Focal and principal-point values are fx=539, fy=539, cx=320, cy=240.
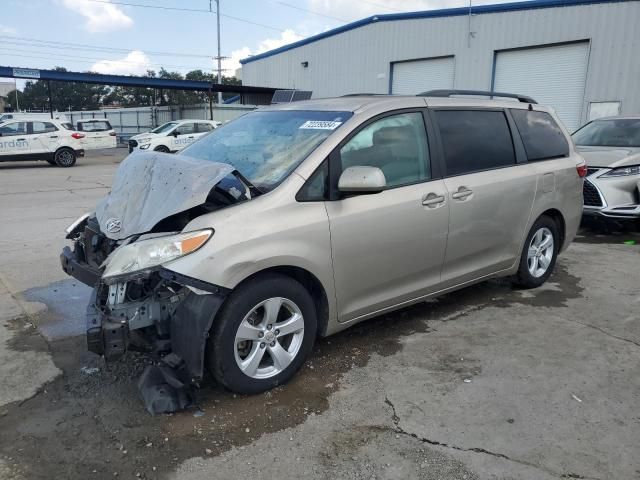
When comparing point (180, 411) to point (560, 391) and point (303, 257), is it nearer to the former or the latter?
point (303, 257)

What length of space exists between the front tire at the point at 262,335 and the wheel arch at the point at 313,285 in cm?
5

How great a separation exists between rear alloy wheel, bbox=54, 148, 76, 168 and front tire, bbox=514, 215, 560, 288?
1833 centimetres

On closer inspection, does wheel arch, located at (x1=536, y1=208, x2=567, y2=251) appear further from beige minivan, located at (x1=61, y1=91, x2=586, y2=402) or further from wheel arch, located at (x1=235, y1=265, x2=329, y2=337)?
wheel arch, located at (x1=235, y1=265, x2=329, y2=337)

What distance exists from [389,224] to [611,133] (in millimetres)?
6975

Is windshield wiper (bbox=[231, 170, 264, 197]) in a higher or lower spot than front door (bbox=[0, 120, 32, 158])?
higher

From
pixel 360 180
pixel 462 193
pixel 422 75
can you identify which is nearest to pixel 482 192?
pixel 462 193

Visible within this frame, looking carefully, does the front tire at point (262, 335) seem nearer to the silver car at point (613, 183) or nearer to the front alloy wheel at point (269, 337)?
the front alloy wheel at point (269, 337)

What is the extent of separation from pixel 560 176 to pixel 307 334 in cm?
319

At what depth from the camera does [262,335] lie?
3217mm

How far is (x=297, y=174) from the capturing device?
3393 mm

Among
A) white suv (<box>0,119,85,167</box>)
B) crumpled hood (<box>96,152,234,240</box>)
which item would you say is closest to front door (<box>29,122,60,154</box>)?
white suv (<box>0,119,85,167</box>)

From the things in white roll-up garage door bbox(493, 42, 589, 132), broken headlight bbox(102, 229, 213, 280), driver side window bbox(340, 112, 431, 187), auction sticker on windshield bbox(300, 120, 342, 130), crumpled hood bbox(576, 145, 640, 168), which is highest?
white roll-up garage door bbox(493, 42, 589, 132)

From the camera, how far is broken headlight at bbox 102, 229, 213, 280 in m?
2.96

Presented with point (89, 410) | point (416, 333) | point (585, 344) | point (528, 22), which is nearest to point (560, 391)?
point (585, 344)
